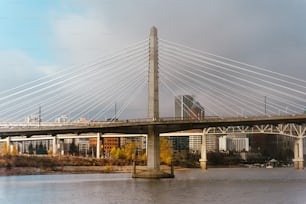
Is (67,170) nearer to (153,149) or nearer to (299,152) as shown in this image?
(153,149)

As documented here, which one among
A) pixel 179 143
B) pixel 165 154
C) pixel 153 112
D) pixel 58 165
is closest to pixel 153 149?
pixel 153 112

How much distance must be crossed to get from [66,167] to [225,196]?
214 ft

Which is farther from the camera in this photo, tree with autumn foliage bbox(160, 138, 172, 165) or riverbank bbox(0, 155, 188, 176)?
tree with autumn foliage bbox(160, 138, 172, 165)

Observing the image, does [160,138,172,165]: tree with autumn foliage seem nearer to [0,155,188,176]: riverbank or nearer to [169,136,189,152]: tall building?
[0,155,188,176]: riverbank

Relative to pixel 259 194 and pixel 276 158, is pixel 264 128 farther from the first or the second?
pixel 259 194

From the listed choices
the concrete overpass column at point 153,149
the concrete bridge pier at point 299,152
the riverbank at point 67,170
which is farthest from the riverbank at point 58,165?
the concrete bridge pier at point 299,152

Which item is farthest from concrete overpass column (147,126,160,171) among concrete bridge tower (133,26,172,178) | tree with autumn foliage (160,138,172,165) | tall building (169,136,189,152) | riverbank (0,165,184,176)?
tall building (169,136,189,152)

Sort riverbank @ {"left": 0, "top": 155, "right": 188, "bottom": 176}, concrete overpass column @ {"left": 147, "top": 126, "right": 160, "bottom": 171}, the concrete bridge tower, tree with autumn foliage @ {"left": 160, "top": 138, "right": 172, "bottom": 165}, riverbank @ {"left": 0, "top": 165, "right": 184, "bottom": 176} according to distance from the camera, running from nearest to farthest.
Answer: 1. the concrete bridge tower
2. concrete overpass column @ {"left": 147, "top": 126, "right": 160, "bottom": 171}
3. riverbank @ {"left": 0, "top": 165, "right": 184, "bottom": 176}
4. riverbank @ {"left": 0, "top": 155, "right": 188, "bottom": 176}
5. tree with autumn foliage @ {"left": 160, "top": 138, "right": 172, "bottom": 165}

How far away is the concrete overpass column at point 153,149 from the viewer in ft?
235

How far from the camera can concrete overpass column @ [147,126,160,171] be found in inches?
2820

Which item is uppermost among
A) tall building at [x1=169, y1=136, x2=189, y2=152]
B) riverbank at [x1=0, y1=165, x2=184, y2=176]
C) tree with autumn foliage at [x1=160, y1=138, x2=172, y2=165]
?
tall building at [x1=169, y1=136, x2=189, y2=152]

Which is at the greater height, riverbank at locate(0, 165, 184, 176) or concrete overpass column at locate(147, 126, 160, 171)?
concrete overpass column at locate(147, 126, 160, 171)

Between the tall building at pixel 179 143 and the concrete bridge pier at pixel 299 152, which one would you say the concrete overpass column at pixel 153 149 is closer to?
the concrete bridge pier at pixel 299 152

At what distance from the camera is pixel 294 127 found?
444ft
